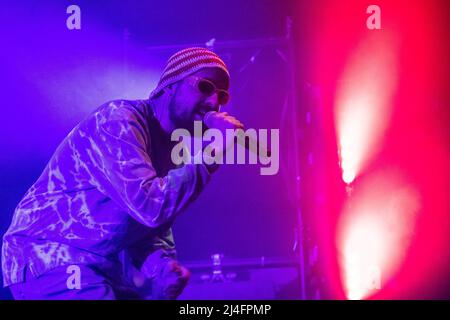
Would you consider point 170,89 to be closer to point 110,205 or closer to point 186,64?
point 186,64

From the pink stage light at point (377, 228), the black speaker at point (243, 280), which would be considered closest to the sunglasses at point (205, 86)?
the black speaker at point (243, 280)

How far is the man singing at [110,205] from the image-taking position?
6.67 feet

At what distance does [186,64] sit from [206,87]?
4.7 inches

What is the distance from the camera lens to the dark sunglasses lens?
7.51 feet

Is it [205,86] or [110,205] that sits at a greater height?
[205,86]

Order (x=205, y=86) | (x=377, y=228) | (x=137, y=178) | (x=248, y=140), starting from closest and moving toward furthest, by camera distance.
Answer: (x=137, y=178) → (x=248, y=140) → (x=205, y=86) → (x=377, y=228)

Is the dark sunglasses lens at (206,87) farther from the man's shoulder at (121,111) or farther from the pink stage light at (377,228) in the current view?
the pink stage light at (377,228)

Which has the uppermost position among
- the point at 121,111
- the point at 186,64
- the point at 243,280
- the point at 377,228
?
the point at 186,64

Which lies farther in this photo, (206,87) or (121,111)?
(206,87)

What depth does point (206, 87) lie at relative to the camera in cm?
229

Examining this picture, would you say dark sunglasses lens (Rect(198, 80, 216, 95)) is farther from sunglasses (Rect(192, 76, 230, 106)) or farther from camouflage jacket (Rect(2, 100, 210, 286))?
camouflage jacket (Rect(2, 100, 210, 286))

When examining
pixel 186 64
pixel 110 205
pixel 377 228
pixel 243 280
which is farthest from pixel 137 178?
pixel 377 228

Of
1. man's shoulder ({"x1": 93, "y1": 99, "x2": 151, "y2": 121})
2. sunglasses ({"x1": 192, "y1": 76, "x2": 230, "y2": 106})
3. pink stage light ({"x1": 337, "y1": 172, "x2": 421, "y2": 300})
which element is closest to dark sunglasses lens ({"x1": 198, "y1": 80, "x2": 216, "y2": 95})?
sunglasses ({"x1": 192, "y1": 76, "x2": 230, "y2": 106})

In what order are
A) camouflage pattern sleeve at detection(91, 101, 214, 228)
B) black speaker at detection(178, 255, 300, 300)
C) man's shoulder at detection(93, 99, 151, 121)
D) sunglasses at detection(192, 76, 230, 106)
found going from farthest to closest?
black speaker at detection(178, 255, 300, 300) < sunglasses at detection(192, 76, 230, 106) < man's shoulder at detection(93, 99, 151, 121) < camouflage pattern sleeve at detection(91, 101, 214, 228)
